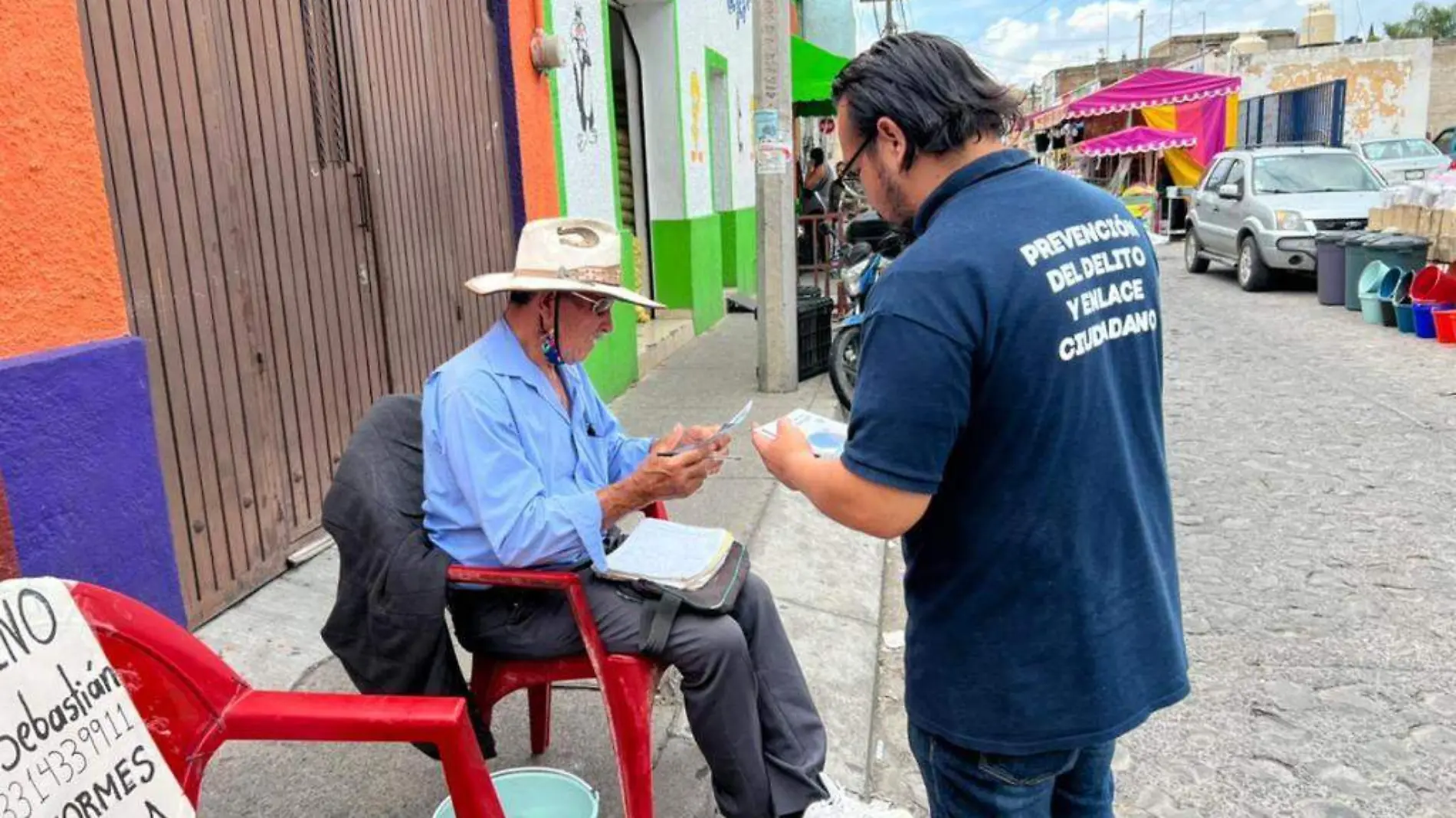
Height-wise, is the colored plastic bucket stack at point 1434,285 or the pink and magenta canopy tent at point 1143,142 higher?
the pink and magenta canopy tent at point 1143,142

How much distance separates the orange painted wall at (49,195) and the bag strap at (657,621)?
166 centimetres

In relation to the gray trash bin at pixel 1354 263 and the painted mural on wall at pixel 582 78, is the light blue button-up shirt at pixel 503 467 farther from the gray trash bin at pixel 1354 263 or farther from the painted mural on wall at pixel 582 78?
the gray trash bin at pixel 1354 263

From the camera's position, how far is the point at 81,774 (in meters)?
1.55

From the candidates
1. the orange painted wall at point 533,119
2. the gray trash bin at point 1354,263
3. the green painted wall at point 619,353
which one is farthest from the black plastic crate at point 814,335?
the gray trash bin at point 1354,263

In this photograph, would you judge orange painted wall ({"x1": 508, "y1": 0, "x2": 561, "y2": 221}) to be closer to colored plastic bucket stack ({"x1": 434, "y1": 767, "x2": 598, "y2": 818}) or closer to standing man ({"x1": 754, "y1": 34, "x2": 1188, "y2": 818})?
colored plastic bucket stack ({"x1": 434, "y1": 767, "x2": 598, "y2": 818})

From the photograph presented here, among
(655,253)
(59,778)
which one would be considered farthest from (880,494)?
(655,253)

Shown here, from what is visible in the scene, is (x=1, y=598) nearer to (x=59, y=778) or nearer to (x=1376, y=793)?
(x=59, y=778)

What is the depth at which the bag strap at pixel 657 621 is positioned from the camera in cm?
236

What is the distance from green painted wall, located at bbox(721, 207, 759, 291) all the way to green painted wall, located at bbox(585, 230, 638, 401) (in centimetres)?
468

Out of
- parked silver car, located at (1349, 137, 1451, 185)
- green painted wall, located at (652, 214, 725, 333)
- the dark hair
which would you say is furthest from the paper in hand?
parked silver car, located at (1349, 137, 1451, 185)

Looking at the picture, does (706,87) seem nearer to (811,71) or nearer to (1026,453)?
(811,71)

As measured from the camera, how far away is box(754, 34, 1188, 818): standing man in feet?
5.16

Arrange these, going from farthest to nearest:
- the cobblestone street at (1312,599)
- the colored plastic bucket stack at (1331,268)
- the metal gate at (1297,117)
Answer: the metal gate at (1297,117)
the colored plastic bucket stack at (1331,268)
the cobblestone street at (1312,599)

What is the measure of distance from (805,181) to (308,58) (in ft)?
32.1
